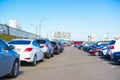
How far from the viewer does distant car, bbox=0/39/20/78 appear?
9486mm

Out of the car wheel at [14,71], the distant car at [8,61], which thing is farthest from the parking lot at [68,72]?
the distant car at [8,61]

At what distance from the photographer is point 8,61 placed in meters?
10.1

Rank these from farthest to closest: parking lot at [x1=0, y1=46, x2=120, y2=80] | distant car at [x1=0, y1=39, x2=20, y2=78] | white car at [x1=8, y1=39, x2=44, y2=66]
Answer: white car at [x1=8, y1=39, x2=44, y2=66] < parking lot at [x1=0, y1=46, x2=120, y2=80] < distant car at [x1=0, y1=39, x2=20, y2=78]

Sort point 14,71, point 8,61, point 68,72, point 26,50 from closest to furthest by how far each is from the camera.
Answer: point 8,61 < point 14,71 < point 68,72 < point 26,50

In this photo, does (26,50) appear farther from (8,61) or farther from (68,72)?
(8,61)

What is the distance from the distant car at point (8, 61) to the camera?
373 inches

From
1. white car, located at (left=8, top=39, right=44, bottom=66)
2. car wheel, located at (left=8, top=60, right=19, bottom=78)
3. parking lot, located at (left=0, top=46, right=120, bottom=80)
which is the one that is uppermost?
white car, located at (left=8, top=39, right=44, bottom=66)

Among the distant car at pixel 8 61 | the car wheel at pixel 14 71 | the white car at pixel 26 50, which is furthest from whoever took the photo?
the white car at pixel 26 50

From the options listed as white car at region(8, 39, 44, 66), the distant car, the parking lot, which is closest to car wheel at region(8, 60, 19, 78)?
the distant car

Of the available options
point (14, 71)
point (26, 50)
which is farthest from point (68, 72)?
point (26, 50)

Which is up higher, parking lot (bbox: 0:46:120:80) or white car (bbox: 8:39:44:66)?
white car (bbox: 8:39:44:66)

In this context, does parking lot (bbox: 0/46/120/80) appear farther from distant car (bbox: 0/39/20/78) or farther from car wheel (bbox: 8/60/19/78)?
distant car (bbox: 0/39/20/78)

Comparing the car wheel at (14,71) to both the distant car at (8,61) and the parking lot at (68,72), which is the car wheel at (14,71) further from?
the parking lot at (68,72)

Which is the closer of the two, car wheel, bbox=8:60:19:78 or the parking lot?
car wheel, bbox=8:60:19:78
